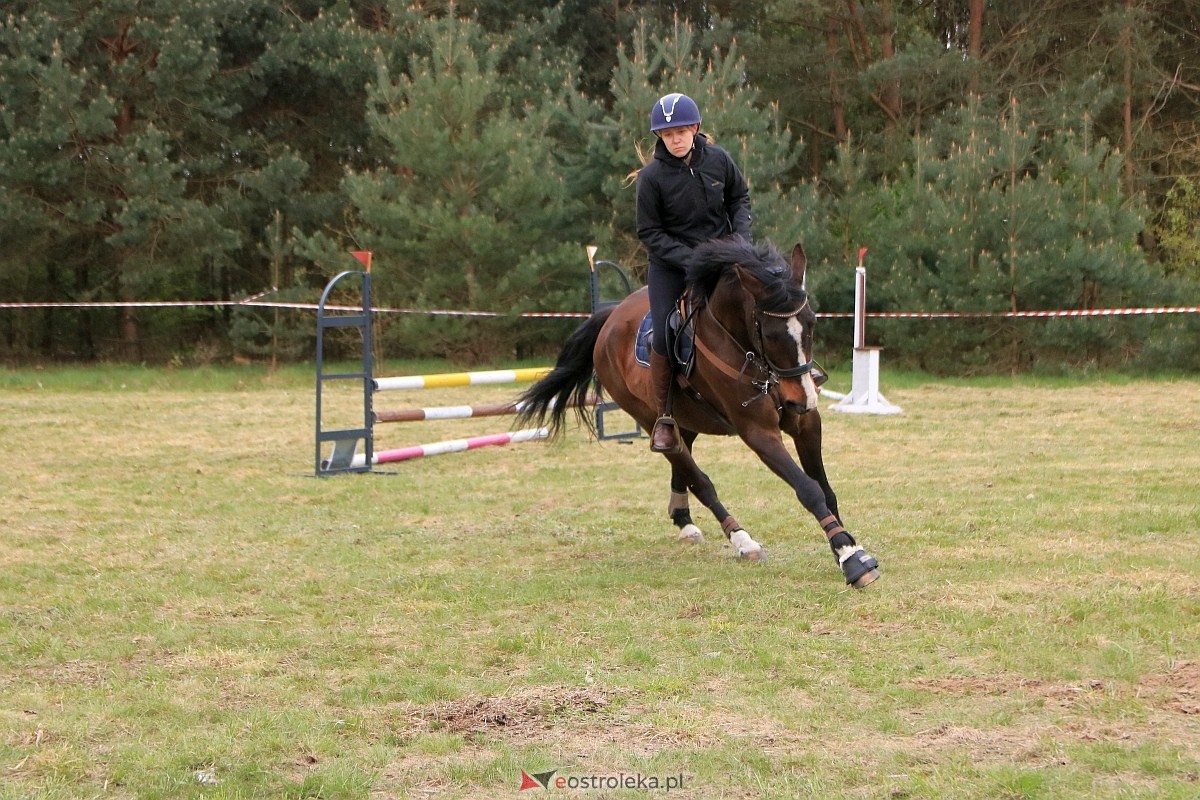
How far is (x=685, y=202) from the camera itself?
6.95 meters

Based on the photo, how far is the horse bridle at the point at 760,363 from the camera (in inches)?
249

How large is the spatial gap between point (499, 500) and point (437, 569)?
8.19ft

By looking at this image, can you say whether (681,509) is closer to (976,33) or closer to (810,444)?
(810,444)

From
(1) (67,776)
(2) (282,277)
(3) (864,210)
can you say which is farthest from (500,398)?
(1) (67,776)

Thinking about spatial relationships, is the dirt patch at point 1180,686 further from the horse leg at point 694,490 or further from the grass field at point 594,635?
the horse leg at point 694,490

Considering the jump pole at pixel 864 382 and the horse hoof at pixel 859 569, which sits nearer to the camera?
the horse hoof at pixel 859 569

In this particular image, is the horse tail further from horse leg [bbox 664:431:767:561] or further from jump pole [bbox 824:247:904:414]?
jump pole [bbox 824:247:904:414]

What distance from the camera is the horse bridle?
6.32 metres

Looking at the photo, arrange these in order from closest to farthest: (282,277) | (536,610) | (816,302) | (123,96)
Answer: (536,610), (816,302), (123,96), (282,277)

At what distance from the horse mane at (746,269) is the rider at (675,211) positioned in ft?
0.49

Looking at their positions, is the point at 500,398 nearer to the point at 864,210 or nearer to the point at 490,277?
the point at 490,277

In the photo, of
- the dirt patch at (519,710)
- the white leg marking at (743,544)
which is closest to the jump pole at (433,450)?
the white leg marking at (743,544)

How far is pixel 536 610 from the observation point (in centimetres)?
591

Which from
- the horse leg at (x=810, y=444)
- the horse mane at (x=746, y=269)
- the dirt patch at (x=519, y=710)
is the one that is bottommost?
the dirt patch at (x=519, y=710)
